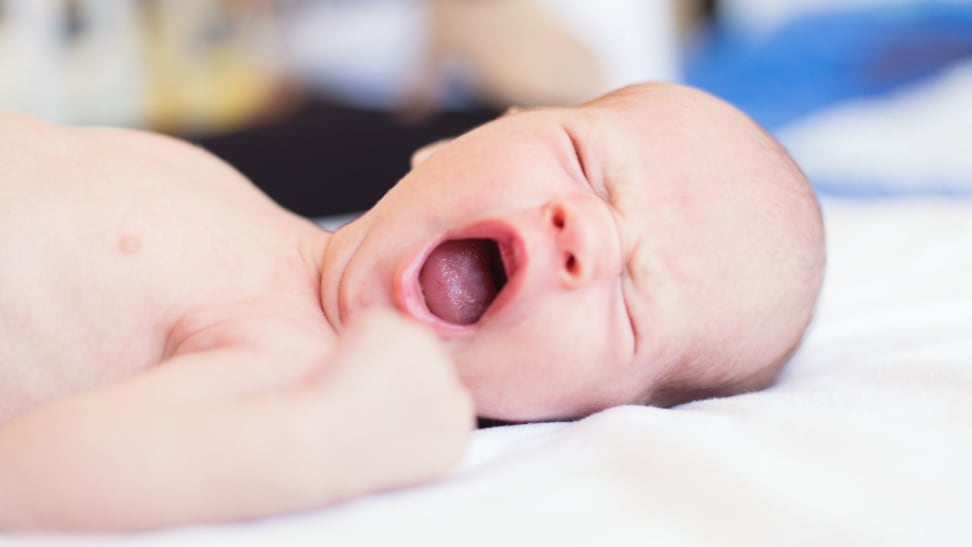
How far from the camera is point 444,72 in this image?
3.74m

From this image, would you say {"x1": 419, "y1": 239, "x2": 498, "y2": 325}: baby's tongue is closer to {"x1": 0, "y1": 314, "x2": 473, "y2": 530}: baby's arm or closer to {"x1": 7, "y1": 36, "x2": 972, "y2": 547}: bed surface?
{"x1": 7, "y1": 36, "x2": 972, "y2": 547}: bed surface

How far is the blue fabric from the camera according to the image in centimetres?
352

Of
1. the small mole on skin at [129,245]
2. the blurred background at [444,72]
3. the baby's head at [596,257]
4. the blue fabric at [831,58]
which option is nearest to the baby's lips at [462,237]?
the baby's head at [596,257]

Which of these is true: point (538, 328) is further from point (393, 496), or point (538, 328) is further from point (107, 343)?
point (107, 343)

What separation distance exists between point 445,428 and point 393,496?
0.06 m

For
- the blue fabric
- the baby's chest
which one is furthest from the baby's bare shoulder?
the blue fabric

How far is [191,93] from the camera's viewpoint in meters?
3.66

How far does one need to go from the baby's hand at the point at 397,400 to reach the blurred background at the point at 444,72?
1551 millimetres

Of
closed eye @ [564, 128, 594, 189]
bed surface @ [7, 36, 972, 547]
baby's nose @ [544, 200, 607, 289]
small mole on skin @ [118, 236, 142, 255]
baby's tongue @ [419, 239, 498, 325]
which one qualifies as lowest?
bed surface @ [7, 36, 972, 547]

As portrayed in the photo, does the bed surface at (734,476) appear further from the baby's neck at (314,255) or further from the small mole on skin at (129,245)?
the small mole on skin at (129,245)

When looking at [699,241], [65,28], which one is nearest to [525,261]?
[699,241]

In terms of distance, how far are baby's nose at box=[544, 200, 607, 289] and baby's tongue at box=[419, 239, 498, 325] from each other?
0.13 m

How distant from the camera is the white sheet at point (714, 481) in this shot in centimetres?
71

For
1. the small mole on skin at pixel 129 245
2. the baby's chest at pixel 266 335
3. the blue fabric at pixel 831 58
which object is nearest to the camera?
the baby's chest at pixel 266 335
